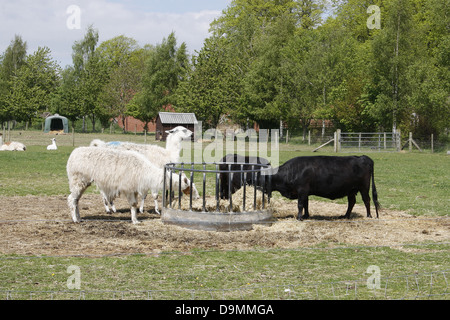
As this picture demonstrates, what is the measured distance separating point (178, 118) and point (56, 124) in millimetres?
23825

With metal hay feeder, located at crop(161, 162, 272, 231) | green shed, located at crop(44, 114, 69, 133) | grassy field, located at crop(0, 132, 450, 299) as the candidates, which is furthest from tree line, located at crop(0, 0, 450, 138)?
grassy field, located at crop(0, 132, 450, 299)

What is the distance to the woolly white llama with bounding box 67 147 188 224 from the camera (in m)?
10.4

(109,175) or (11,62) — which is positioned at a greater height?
(11,62)

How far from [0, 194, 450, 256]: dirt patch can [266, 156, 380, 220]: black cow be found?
22.1 inches

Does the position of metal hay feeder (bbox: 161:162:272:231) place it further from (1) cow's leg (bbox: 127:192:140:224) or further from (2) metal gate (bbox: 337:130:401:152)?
(2) metal gate (bbox: 337:130:401:152)

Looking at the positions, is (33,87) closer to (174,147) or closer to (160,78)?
(160,78)

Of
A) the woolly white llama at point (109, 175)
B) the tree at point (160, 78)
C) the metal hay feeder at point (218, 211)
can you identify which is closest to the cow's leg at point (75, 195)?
the woolly white llama at point (109, 175)

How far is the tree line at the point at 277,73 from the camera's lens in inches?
1613

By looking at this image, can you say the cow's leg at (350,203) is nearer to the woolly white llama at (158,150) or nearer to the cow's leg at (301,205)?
the cow's leg at (301,205)

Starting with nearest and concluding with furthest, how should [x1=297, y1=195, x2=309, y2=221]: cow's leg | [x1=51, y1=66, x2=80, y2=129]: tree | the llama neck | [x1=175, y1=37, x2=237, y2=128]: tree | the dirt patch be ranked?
the dirt patch, [x1=297, y1=195, x2=309, y2=221]: cow's leg, the llama neck, [x1=175, y1=37, x2=237, y2=128]: tree, [x1=51, y1=66, x2=80, y2=129]: tree

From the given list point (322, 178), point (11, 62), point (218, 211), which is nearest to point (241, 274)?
point (218, 211)

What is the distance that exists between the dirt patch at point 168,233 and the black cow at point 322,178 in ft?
1.84

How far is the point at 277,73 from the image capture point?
5147 centimetres
